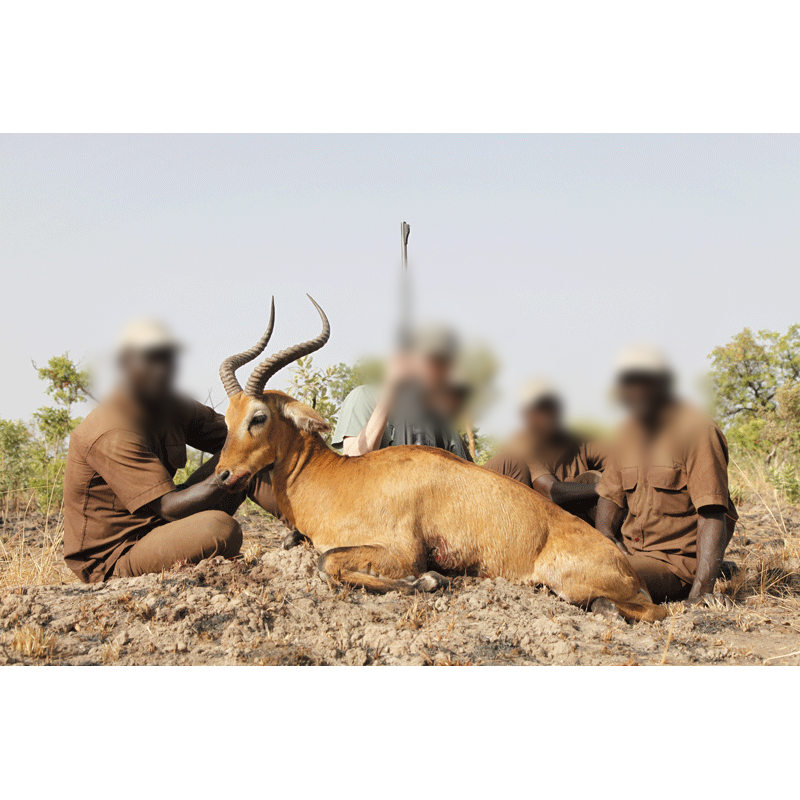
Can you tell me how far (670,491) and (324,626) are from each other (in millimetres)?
3140

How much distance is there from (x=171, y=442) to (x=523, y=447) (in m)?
3.61

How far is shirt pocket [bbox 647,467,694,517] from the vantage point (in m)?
6.30

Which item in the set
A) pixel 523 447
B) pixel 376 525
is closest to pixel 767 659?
pixel 376 525

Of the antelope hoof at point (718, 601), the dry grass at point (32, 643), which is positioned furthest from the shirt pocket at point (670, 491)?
the dry grass at point (32, 643)

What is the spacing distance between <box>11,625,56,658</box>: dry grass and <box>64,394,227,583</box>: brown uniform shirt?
1.36 metres

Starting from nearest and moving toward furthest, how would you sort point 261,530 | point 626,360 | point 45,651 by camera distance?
point 45,651
point 626,360
point 261,530

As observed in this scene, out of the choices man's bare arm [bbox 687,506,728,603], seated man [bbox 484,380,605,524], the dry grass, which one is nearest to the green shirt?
seated man [bbox 484,380,605,524]

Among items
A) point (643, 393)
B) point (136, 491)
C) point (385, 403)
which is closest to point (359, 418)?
point (385, 403)

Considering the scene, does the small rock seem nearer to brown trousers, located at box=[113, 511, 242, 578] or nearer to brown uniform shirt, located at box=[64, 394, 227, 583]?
brown trousers, located at box=[113, 511, 242, 578]

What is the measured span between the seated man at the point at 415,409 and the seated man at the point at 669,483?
169 centimetres

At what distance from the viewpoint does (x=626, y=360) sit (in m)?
6.35

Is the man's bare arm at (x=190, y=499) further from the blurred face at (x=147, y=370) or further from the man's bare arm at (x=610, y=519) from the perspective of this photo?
the man's bare arm at (x=610, y=519)

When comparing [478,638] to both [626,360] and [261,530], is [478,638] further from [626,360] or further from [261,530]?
[261,530]

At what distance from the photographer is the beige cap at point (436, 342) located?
717 cm
